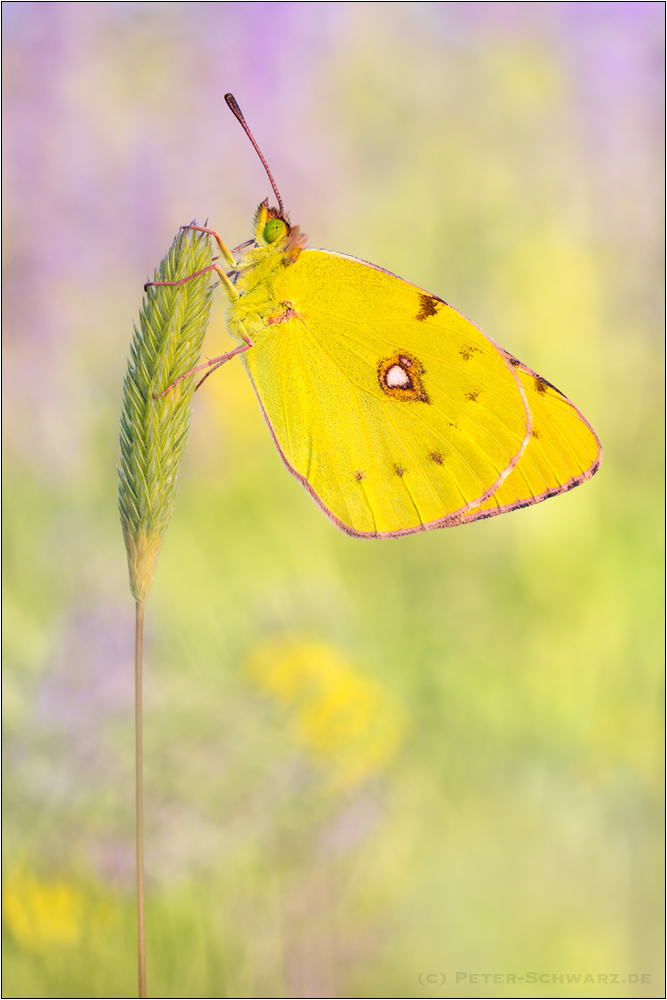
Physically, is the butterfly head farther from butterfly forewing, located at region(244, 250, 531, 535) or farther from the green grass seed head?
the green grass seed head

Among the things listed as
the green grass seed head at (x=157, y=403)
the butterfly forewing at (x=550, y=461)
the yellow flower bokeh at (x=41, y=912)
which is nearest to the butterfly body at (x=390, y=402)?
the butterfly forewing at (x=550, y=461)

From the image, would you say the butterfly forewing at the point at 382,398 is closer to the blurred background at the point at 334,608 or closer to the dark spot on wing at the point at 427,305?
the dark spot on wing at the point at 427,305

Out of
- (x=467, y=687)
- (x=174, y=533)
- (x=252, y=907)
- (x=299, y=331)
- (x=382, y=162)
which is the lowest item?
(x=252, y=907)

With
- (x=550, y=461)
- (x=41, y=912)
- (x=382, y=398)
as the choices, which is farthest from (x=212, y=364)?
(x=41, y=912)

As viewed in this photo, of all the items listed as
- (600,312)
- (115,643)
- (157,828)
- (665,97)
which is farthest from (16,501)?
(665,97)

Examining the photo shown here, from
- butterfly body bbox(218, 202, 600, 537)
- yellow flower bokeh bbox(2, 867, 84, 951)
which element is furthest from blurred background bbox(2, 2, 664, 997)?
butterfly body bbox(218, 202, 600, 537)

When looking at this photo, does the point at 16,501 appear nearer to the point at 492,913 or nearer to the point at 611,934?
the point at 492,913

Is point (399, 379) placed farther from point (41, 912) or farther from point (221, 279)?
point (41, 912)
